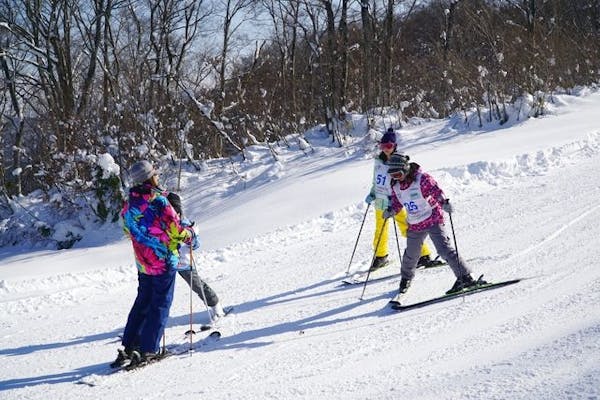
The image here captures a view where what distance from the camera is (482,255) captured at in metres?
6.80

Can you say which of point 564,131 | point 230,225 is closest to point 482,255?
point 230,225

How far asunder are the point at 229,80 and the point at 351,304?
19.8 m

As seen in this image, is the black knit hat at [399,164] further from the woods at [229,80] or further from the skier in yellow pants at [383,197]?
the woods at [229,80]

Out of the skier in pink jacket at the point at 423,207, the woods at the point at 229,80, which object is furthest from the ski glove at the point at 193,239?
the woods at the point at 229,80

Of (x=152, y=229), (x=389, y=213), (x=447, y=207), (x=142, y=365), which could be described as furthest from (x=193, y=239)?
(x=447, y=207)

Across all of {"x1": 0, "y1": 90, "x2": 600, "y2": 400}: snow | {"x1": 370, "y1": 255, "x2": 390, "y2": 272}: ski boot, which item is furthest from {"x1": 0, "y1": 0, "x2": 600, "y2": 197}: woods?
{"x1": 370, "y1": 255, "x2": 390, "y2": 272}: ski boot

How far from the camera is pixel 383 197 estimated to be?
6.72 m

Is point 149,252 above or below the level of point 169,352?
above

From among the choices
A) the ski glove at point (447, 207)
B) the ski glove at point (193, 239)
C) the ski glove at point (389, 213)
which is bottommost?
the ski glove at point (389, 213)

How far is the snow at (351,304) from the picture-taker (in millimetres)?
3928

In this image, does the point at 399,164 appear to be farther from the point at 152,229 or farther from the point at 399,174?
the point at 152,229

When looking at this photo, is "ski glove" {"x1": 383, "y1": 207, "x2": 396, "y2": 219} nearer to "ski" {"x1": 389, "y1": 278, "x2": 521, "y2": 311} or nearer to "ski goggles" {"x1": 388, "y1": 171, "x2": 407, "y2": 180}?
"ski goggles" {"x1": 388, "y1": 171, "x2": 407, "y2": 180}

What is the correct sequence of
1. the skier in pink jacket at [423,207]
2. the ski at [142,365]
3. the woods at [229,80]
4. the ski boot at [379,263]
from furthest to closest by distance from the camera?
the woods at [229,80] < the ski boot at [379,263] < the skier in pink jacket at [423,207] < the ski at [142,365]

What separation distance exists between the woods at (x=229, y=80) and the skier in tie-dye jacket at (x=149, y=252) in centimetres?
1081
